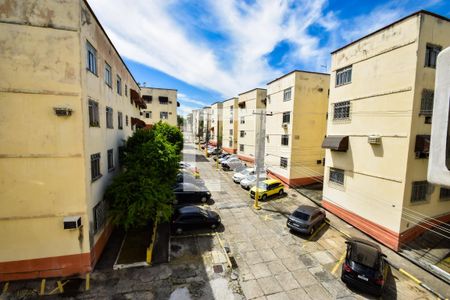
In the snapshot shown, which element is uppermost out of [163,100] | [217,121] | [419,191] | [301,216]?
[163,100]

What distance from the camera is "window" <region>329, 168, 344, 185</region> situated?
15.4 meters

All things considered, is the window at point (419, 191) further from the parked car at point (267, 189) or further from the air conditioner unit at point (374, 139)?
the parked car at point (267, 189)

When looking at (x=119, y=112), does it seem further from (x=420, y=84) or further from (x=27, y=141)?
(x=420, y=84)

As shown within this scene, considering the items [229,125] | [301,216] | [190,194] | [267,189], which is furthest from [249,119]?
[301,216]

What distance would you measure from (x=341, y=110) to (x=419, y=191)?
6.83 m

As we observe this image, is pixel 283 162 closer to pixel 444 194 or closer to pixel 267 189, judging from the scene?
pixel 267 189

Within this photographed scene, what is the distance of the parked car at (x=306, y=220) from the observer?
13.0 metres

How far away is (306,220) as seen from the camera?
43.1ft

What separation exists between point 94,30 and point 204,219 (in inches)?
461

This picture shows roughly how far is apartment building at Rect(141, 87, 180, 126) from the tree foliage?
78.5 feet

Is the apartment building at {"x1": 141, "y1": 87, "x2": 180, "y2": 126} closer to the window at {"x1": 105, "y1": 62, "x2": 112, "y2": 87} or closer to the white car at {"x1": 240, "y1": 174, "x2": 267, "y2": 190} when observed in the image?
the white car at {"x1": 240, "y1": 174, "x2": 267, "y2": 190}

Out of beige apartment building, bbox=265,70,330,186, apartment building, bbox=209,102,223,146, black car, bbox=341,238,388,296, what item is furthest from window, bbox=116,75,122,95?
apartment building, bbox=209,102,223,146

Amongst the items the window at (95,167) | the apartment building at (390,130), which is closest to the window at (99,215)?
the window at (95,167)

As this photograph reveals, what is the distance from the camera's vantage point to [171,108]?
36812mm
